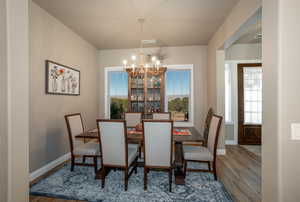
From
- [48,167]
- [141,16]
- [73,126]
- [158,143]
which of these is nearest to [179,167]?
[158,143]

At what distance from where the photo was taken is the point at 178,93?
455 cm

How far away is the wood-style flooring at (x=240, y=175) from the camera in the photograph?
203cm

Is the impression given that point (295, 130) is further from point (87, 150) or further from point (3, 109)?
point (87, 150)

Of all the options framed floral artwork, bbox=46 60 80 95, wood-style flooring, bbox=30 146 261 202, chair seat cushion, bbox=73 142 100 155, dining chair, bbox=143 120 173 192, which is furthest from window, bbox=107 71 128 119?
wood-style flooring, bbox=30 146 261 202

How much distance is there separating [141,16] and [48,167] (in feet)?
10.8

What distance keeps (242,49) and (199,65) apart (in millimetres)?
1235

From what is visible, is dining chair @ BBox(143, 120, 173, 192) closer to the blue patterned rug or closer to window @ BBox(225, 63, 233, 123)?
the blue patterned rug

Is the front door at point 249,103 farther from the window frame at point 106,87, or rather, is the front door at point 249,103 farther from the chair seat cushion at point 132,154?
the window frame at point 106,87

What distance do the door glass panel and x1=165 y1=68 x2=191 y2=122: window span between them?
1604 mm

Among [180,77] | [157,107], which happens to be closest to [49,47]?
[157,107]

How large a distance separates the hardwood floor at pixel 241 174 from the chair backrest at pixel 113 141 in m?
1.63

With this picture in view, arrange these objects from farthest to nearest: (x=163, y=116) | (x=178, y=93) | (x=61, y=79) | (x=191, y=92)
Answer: (x=178, y=93) < (x=191, y=92) < (x=163, y=116) < (x=61, y=79)

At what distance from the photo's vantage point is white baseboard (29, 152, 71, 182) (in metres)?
2.40

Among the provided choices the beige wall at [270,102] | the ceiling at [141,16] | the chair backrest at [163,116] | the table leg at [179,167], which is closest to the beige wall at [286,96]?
the beige wall at [270,102]
